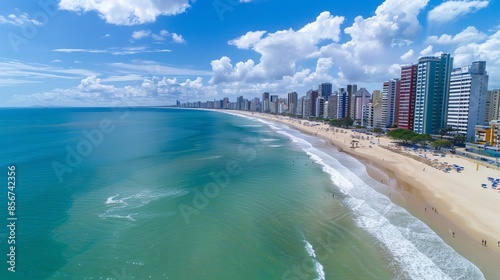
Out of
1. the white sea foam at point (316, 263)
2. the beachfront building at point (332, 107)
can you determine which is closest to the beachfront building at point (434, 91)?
the white sea foam at point (316, 263)

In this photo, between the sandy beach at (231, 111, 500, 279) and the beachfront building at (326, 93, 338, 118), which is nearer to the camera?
the sandy beach at (231, 111, 500, 279)

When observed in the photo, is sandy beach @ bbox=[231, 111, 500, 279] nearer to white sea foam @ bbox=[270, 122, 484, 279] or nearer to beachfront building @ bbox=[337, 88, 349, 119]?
white sea foam @ bbox=[270, 122, 484, 279]

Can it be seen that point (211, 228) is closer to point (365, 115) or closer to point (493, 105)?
point (493, 105)

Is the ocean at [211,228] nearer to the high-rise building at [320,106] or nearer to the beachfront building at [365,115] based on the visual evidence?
the beachfront building at [365,115]

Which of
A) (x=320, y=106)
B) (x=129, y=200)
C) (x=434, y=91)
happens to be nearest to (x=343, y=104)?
(x=320, y=106)

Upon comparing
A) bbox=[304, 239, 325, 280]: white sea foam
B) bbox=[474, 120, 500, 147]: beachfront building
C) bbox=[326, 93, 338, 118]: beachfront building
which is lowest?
bbox=[304, 239, 325, 280]: white sea foam

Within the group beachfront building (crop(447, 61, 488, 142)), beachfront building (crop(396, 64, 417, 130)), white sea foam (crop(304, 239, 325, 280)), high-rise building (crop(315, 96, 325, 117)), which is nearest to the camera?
white sea foam (crop(304, 239, 325, 280))

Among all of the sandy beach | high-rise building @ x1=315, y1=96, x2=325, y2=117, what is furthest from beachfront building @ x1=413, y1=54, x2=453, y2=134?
high-rise building @ x1=315, y1=96, x2=325, y2=117
